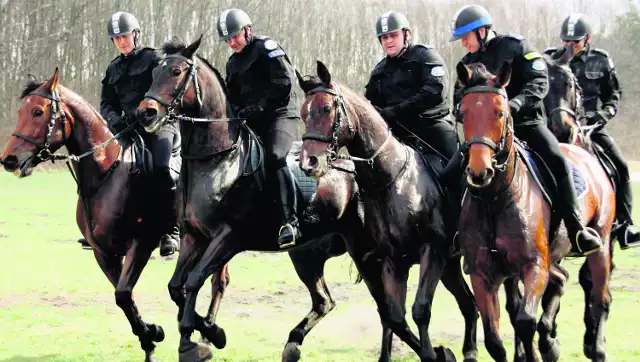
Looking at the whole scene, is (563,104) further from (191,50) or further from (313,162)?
(191,50)

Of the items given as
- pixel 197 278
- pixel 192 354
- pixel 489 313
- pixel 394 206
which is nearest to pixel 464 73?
pixel 394 206

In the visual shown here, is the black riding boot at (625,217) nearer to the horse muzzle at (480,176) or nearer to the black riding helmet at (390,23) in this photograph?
the black riding helmet at (390,23)

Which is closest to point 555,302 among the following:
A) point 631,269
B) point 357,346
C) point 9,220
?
point 357,346

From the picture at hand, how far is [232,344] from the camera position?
1038cm

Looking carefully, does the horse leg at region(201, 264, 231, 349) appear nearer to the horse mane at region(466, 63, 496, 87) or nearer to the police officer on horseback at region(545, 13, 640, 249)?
the horse mane at region(466, 63, 496, 87)

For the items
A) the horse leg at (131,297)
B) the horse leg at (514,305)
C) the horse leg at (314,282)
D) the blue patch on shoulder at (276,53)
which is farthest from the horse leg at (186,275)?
the horse leg at (514,305)

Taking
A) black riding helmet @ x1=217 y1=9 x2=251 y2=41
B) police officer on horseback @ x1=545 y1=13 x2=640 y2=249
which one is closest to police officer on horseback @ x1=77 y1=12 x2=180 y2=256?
black riding helmet @ x1=217 y1=9 x2=251 y2=41

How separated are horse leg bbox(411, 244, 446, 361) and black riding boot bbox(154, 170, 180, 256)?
283cm

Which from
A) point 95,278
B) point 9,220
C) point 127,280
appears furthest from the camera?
point 9,220

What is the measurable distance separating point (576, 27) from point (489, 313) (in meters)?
5.43

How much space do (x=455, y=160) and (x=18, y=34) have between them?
4090 centimetres

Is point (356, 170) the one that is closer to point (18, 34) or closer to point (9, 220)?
point (9, 220)

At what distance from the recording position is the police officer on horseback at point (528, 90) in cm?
752

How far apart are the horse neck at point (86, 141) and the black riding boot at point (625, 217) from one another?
5536 millimetres
